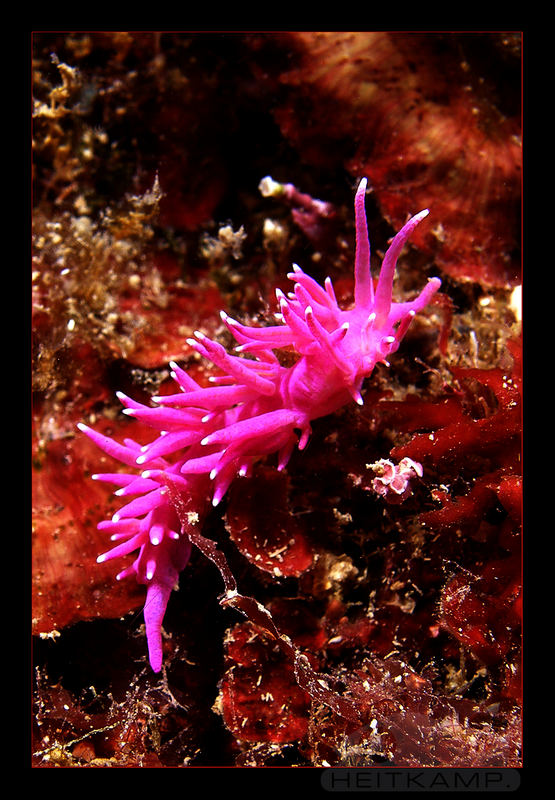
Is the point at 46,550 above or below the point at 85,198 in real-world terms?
below

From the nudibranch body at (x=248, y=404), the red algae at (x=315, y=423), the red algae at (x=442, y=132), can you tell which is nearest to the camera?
the nudibranch body at (x=248, y=404)

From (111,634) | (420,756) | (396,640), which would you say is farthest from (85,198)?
(420,756)

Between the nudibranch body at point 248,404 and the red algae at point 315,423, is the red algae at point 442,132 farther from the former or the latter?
the nudibranch body at point 248,404

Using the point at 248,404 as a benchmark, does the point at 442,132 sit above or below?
A: above

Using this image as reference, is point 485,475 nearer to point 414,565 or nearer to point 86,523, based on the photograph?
point 414,565

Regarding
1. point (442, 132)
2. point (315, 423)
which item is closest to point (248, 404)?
point (315, 423)

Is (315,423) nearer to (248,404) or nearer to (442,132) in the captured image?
(248,404)

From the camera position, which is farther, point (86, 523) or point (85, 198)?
point (85, 198)

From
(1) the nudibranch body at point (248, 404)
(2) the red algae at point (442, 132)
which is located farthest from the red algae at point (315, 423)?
(1) the nudibranch body at point (248, 404)

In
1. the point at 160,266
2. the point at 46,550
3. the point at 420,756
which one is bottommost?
the point at 420,756
